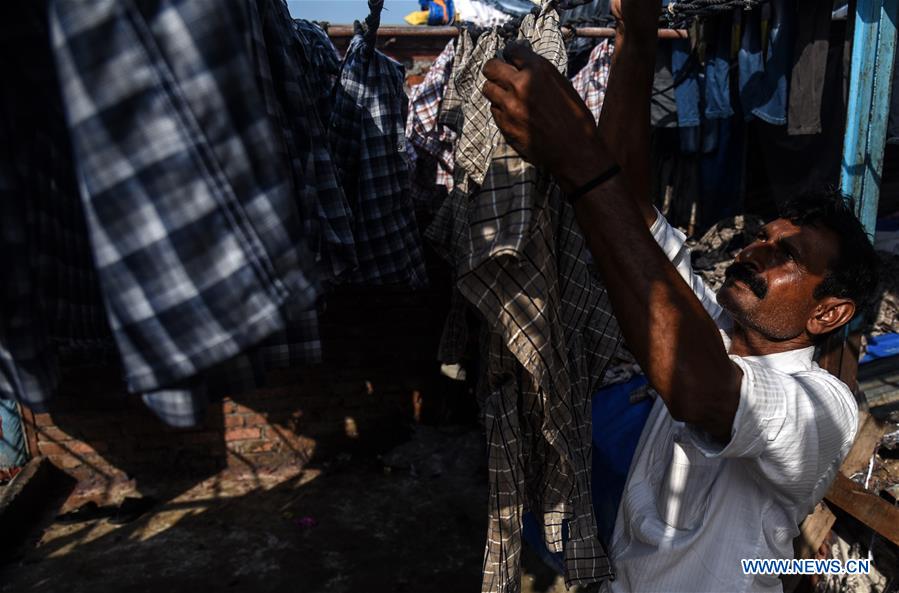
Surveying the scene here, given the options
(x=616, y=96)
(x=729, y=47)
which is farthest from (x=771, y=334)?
(x=729, y=47)

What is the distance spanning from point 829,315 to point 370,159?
160 centimetres

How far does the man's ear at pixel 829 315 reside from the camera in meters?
1.49

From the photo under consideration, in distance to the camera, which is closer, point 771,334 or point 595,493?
point 771,334

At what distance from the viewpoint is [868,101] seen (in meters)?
2.25

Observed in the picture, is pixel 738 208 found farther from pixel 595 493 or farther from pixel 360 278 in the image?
pixel 360 278

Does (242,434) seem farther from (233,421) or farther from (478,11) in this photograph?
(478,11)

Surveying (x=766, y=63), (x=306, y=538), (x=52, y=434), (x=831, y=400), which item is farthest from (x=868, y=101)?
(x=52, y=434)

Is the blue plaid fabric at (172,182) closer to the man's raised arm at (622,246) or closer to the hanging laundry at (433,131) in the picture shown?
the man's raised arm at (622,246)

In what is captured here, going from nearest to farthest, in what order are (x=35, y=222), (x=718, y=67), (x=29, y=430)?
(x=35, y=222), (x=718, y=67), (x=29, y=430)

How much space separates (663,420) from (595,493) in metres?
0.86

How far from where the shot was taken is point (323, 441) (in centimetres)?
454

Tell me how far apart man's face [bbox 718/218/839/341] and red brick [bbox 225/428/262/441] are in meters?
3.76

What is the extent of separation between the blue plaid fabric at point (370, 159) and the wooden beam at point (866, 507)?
2037 millimetres

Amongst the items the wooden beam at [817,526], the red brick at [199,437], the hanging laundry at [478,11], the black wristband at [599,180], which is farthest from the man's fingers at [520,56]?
the hanging laundry at [478,11]
